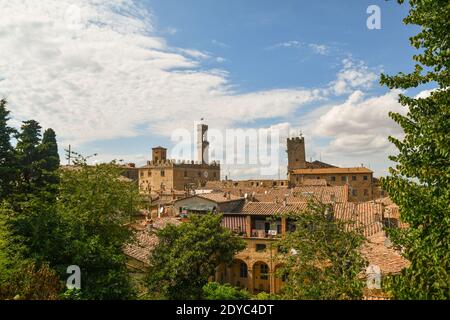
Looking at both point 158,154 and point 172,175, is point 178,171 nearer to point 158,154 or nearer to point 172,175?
point 172,175

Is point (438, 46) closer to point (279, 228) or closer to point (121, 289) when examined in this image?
point (121, 289)

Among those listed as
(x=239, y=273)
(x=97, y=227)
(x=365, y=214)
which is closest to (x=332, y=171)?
(x=365, y=214)

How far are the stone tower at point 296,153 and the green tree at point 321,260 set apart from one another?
73355 mm

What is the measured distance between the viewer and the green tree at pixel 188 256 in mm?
19766

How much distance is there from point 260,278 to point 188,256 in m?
14.3

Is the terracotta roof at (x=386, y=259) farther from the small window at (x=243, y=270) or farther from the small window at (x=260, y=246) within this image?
the small window at (x=243, y=270)

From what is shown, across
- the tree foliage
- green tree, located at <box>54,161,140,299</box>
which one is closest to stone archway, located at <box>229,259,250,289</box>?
green tree, located at <box>54,161,140,299</box>

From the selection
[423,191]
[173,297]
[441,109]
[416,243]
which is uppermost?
[441,109]

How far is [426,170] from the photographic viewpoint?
740cm

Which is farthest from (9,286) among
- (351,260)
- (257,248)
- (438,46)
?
(257,248)

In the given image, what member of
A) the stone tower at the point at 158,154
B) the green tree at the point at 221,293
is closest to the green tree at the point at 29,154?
the green tree at the point at 221,293

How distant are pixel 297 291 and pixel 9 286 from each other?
8.85 m

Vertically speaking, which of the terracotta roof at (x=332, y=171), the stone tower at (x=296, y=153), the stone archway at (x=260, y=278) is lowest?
the stone archway at (x=260, y=278)
